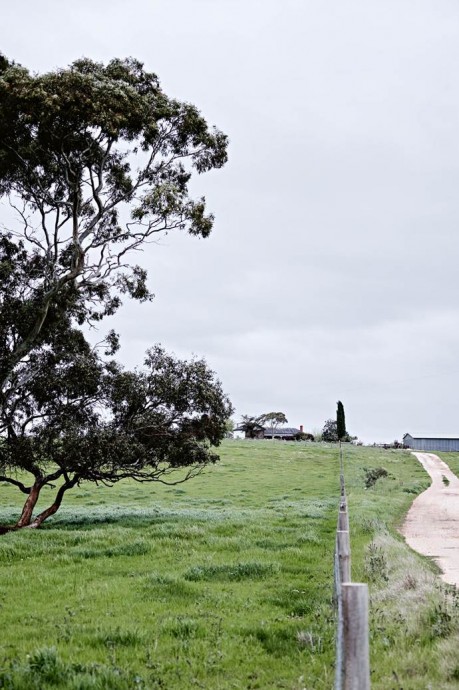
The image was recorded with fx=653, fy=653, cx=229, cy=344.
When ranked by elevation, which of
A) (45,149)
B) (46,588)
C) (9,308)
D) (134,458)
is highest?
(45,149)

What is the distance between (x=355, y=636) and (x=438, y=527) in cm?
2053

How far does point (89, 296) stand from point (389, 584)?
1744 centimetres

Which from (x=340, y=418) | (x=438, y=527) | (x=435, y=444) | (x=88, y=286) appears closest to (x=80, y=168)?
(x=88, y=286)

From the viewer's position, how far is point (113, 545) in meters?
17.5

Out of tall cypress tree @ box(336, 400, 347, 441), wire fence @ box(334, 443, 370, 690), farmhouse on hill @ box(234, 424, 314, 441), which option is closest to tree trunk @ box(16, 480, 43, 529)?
wire fence @ box(334, 443, 370, 690)

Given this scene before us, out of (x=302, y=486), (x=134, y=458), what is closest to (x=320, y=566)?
(x=134, y=458)

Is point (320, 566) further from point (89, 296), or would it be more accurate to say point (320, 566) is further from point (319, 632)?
point (89, 296)

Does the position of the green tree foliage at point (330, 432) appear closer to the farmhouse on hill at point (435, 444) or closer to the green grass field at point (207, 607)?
the farmhouse on hill at point (435, 444)

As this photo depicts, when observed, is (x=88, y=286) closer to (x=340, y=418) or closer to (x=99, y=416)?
(x=99, y=416)

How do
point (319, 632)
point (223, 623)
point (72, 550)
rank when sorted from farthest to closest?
point (72, 550) → point (223, 623) → point (319, 632)

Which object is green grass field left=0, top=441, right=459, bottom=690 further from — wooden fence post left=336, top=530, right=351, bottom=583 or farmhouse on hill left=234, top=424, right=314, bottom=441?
farmhouse on hill left=234, top=424, right=314, bottom=441

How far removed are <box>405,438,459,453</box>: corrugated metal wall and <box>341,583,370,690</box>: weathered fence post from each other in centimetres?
12138

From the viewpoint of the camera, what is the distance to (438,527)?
75.7ft

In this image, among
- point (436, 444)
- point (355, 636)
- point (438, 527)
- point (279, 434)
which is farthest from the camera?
point (279, 434)
